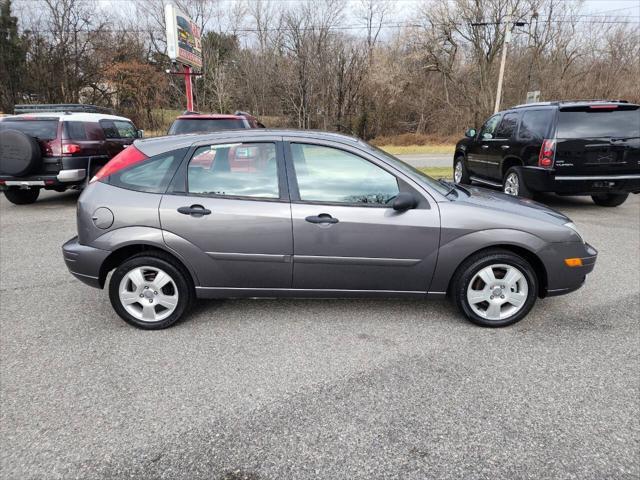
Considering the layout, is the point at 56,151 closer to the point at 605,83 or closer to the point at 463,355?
the point at 463,355

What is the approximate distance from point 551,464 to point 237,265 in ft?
7.95

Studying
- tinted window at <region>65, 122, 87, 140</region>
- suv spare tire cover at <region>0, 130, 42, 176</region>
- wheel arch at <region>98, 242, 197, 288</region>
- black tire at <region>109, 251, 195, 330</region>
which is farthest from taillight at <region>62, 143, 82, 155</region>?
black tire at <region>109, 251, 195, 330</region>

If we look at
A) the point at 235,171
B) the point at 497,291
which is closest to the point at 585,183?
the point at 497,291

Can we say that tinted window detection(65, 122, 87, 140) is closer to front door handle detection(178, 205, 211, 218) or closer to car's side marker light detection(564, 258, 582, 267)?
front door handle detection(178, 205, 211, 218)

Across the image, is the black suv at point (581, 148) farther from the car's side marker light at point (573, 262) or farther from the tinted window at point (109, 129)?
the tinted window at point (109, 129)

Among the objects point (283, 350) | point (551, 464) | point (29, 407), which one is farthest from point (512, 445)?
point (29, 407)

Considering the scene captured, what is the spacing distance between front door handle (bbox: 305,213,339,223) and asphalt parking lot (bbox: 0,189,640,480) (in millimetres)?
901

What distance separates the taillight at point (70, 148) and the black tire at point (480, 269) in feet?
25.8

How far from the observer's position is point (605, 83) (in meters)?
29.9

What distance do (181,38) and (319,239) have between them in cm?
1555

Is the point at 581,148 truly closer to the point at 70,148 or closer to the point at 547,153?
the point at 547,153

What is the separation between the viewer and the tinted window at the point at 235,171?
11.3 ft

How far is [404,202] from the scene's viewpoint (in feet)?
10.9

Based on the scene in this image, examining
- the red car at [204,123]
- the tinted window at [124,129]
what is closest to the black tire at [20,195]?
the tinted window at [124,129]
